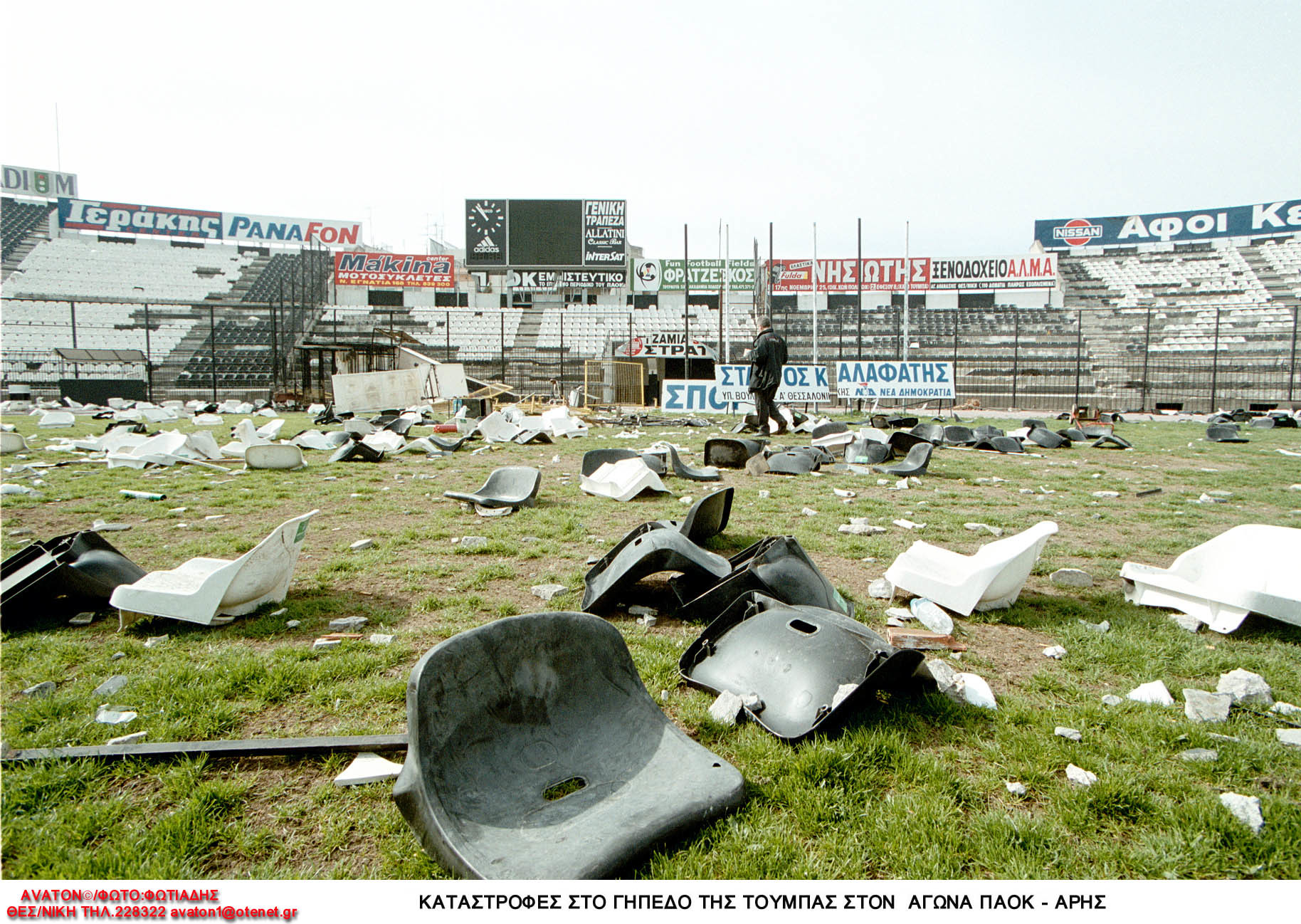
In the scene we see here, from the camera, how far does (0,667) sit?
9.23ft

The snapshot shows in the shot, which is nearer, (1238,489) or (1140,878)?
(1140,878)

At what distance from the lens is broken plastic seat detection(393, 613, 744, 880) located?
172 cm

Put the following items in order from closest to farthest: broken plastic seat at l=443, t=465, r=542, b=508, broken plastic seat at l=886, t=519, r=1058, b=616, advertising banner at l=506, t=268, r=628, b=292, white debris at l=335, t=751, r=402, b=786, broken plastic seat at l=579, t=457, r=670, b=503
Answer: white debris at l=335, t=751, r=402, b=786 < broken plastic seat at l=886, t=519, r=1058, b=616 < broken plastic seat at l=443, t=465, r=542, b=508 < broken plastic seat at l=579, t=457, r=670, b=503 < advertising banner at l=506, t=268, r=628, b=292

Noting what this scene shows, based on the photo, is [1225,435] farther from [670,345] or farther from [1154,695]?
[670,345]

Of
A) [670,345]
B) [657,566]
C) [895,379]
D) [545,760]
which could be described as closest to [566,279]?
[670,345]

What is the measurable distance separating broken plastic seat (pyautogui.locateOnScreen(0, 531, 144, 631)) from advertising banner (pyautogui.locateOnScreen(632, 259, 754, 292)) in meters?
37.8

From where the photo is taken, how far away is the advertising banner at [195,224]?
40500mm

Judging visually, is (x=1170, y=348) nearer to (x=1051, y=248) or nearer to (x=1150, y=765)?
(x=1051, y=248)

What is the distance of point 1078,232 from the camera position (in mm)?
40000

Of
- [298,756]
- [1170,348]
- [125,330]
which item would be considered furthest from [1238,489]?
[125,330]

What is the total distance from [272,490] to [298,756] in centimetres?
541

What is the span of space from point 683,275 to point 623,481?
36.1 metres

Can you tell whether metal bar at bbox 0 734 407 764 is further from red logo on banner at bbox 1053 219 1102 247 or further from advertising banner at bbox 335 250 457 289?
red logo on banner at bbox 1053 219 1102 247

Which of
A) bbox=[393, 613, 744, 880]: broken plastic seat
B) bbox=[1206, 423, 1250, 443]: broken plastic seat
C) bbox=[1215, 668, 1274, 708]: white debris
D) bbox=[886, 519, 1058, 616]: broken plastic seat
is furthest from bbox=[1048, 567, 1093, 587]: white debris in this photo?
bbox=[1206, 423, 1250, 443]: broken plastic seat
